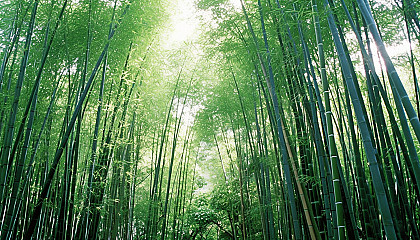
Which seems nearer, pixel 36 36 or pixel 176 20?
pixel 36 36

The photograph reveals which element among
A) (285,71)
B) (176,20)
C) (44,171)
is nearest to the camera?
(285,71)

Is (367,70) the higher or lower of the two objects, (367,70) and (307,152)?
the higher

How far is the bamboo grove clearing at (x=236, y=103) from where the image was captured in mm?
2152

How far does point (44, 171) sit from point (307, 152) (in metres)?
3.10

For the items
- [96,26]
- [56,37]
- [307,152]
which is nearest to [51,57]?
[56,37]

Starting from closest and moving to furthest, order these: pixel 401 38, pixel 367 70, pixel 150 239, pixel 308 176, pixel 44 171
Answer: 1. pixel 367 70
2. pixel 308 176
3. pixel 401 38
4. pixel 44 171
5. pixel 150 239

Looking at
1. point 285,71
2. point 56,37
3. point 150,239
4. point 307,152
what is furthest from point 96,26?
point 150,239

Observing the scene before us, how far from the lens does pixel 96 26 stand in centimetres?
383

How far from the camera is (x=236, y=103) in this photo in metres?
5.33

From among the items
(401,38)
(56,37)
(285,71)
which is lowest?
(285,71)

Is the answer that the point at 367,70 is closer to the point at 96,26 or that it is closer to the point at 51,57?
the point at 96,26

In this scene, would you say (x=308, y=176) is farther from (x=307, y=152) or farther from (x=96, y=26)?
(x=96, y=26)

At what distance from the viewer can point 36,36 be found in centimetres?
400

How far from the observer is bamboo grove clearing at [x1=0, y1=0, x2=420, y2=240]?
7.06 ft
